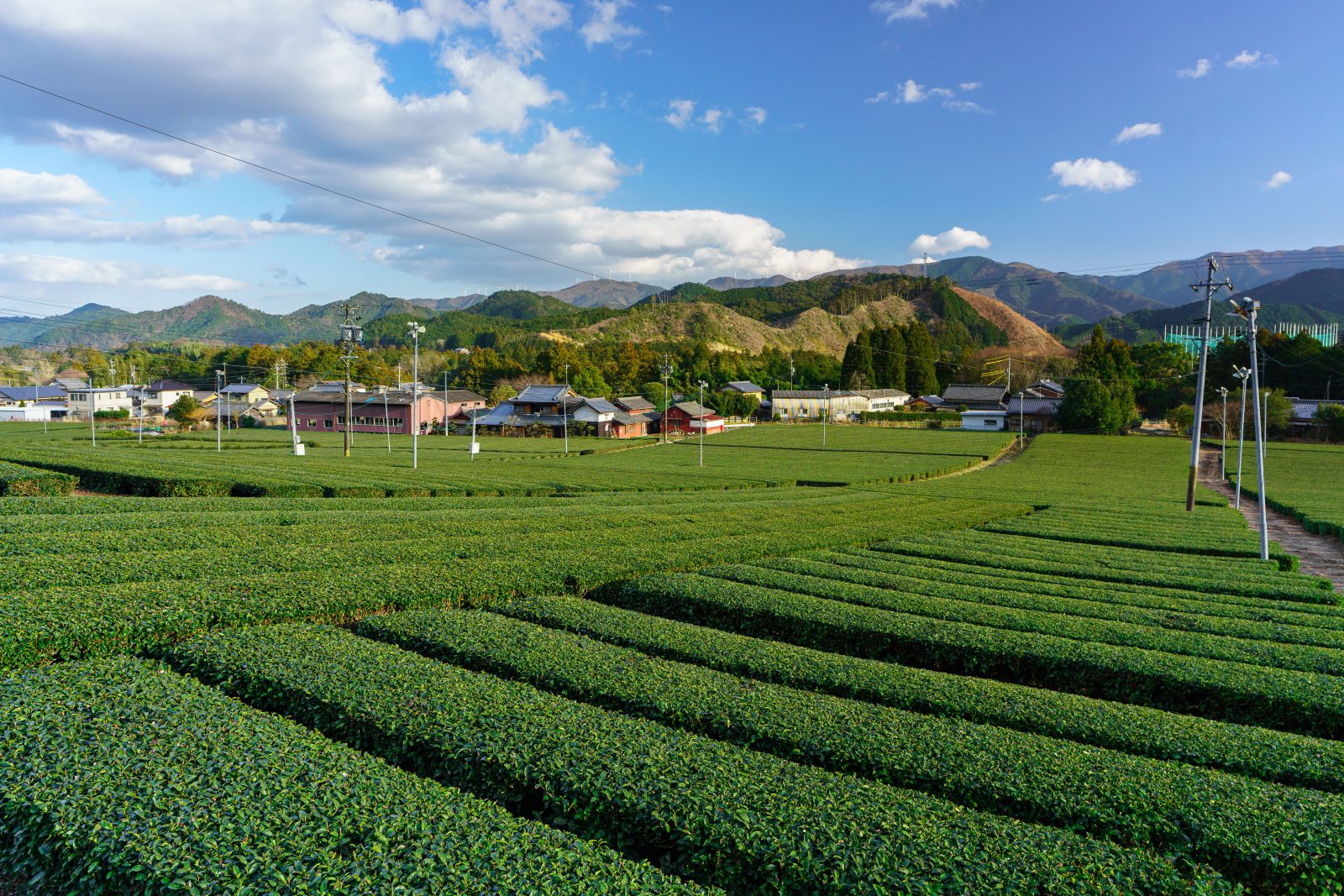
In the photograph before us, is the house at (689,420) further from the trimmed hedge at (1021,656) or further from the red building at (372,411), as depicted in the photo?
the trimmed hedge at (1021,656)

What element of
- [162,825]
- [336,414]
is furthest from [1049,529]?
[336,414]

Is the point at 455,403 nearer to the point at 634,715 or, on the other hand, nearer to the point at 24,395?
the point at 24,395

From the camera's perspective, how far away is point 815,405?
119 m

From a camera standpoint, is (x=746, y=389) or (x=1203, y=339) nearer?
(x=1203, y=339)

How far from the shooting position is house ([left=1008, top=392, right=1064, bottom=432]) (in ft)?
318

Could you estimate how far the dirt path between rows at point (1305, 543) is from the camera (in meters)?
25.9

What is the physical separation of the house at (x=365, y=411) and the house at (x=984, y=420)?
73219mm

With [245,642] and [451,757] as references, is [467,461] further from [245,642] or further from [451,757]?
[451,757]

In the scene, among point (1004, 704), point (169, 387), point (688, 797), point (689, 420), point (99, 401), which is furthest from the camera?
point (169, 387)

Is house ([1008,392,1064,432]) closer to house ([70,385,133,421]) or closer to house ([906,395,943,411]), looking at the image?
house ([906,395,943,411])

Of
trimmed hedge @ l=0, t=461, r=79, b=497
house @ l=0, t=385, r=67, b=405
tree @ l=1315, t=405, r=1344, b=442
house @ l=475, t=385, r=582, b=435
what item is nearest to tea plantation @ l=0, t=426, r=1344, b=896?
trimmed hedge @ l=0, t=461, r=79, b=497

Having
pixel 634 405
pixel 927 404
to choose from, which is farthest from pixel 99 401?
pixel 927 404

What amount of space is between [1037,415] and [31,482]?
104m

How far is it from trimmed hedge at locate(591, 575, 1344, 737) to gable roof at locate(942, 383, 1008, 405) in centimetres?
10857
